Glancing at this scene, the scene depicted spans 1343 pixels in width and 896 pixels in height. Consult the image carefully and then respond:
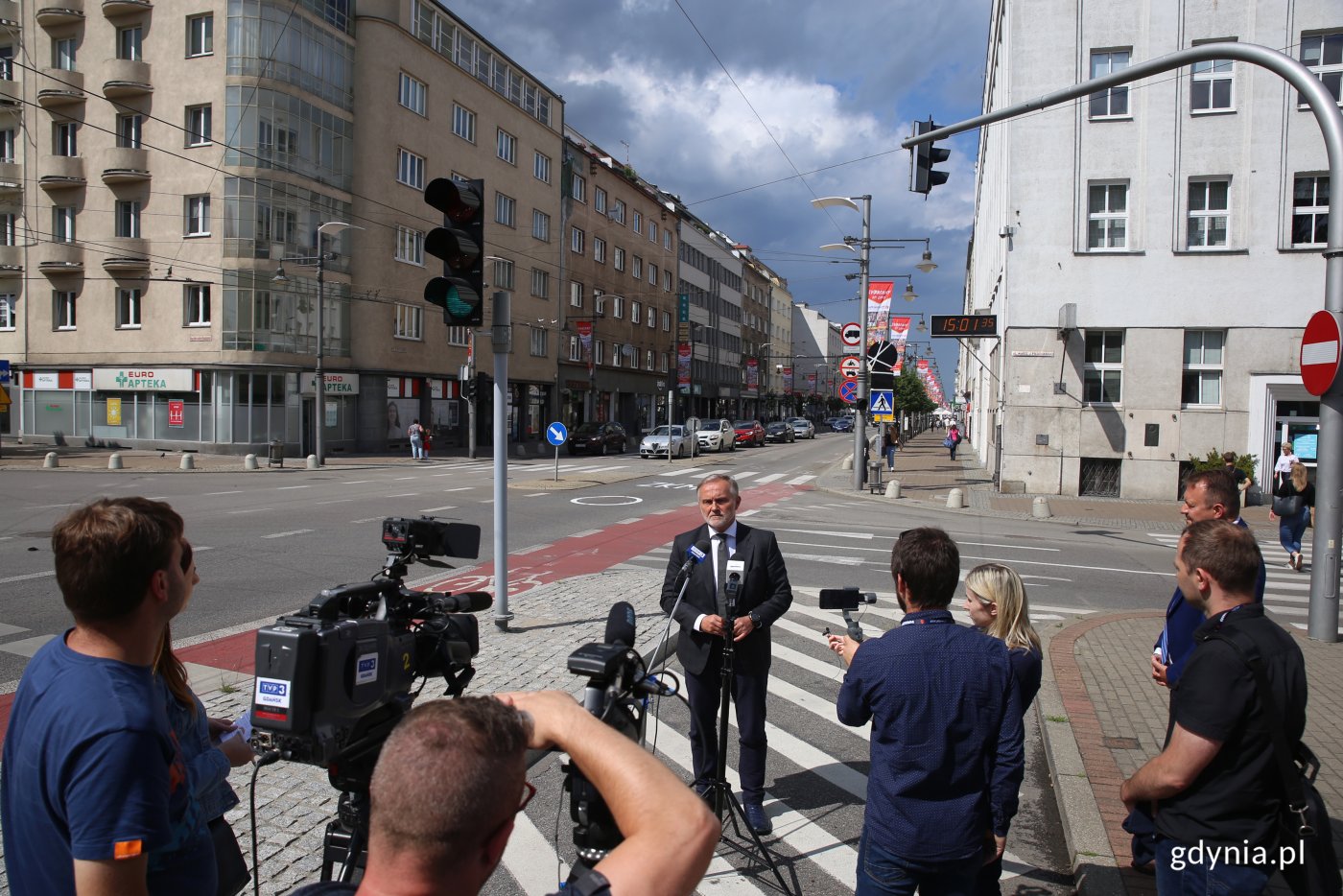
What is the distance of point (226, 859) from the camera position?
2.23 m

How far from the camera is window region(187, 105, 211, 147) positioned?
32719mm

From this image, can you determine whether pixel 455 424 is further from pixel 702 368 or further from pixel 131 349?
pixel 702 368

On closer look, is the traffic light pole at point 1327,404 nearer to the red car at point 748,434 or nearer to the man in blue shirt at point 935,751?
the man in blue shirt at point 935,751

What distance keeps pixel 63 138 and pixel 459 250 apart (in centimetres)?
3991

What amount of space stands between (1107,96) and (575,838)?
25130 millimetres

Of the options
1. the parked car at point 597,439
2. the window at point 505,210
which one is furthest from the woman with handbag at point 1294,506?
the window at point 505,210

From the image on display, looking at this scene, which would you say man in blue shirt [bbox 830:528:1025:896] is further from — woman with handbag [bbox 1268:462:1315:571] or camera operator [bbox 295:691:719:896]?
woman with handbag [bbox 1268:462:1315:571]

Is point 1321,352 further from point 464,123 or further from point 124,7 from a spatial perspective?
point 464,123

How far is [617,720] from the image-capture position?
1.86m

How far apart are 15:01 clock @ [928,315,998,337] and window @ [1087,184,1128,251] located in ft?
9.99

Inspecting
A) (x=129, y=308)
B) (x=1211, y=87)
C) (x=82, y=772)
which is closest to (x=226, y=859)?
(x=82, y=772)

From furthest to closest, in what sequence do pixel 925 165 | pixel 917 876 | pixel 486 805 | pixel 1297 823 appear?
pixel 925 165
pixel 917 876
pixel 1297 823
pixel 486 805

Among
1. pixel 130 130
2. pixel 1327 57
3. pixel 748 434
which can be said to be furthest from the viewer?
pixel 748 434
